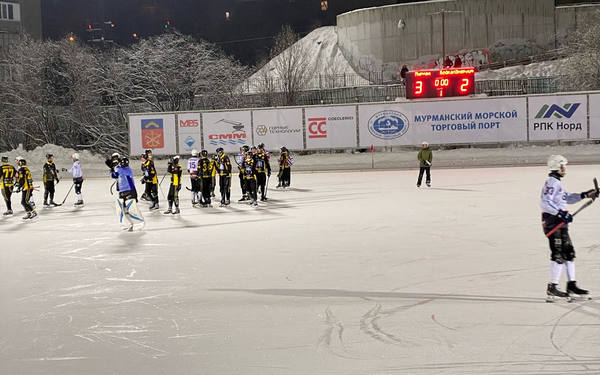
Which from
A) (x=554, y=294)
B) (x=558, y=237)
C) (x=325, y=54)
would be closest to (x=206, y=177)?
(x=558, y=237)

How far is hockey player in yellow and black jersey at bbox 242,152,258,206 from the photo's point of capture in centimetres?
2273

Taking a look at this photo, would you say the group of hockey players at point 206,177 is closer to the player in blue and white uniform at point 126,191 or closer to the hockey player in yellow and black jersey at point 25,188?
the player in blue and white uniform at point 126,191

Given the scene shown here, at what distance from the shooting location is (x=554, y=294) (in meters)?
9.59

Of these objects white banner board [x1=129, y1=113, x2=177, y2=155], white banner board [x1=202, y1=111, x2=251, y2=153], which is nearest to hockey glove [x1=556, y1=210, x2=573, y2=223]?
white banner board [x1=202, y1=111, x2=251, y2=153]

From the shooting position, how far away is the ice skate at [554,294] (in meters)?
9.56

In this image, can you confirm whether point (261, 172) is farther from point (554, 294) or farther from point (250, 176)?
point (554, 294)

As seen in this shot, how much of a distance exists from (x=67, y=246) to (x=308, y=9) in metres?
64.9

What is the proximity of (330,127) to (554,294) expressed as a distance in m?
30.3

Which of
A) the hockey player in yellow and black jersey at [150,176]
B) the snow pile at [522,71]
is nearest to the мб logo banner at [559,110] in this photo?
the snow pile at [522,71]

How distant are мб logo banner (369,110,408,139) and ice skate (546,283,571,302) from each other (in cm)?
2994

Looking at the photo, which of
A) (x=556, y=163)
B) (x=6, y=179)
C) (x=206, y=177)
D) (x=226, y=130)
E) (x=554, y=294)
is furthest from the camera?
(x=226, y=130)

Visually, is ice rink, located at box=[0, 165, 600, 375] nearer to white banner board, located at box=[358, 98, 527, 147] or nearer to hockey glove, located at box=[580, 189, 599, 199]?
hockey glove, located at box=[580, 189, 599, 199]

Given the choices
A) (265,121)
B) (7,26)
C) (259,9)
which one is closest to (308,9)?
(259,9)

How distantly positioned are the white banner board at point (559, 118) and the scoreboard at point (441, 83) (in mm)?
3398
